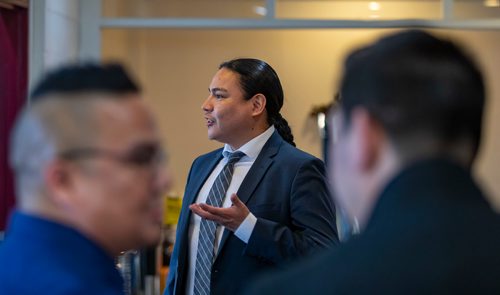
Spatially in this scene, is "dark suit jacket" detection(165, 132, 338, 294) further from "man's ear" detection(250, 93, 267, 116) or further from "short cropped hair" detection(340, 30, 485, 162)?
"short cropped hair" detection(340, 30, 485, 162)

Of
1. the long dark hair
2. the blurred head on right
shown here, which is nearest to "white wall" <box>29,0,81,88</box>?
the long dark hair

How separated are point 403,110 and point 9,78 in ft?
16.3

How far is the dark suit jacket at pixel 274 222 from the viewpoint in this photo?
335 cm

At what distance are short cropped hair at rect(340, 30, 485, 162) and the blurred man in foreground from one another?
360 mm

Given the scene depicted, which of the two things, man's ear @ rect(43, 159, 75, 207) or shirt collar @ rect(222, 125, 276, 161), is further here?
shirt collar @ rect(222, 125, 276, 161)

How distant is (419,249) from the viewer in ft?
4.18

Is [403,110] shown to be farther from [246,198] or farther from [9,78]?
[9,78]

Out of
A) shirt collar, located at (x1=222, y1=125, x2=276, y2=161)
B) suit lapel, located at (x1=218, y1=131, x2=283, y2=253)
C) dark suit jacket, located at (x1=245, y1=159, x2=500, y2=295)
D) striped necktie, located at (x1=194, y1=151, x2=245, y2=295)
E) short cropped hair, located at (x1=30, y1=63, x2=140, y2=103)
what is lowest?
striped necktie, located at (x1=194, y1=151, x2=245, y2=295)

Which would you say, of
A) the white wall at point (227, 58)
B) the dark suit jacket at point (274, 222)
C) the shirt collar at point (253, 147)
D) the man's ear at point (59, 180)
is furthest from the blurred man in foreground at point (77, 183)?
the white wall at point (227, 58)

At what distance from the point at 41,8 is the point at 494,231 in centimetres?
540

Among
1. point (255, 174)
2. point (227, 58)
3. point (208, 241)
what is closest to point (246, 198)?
point (255, 174)

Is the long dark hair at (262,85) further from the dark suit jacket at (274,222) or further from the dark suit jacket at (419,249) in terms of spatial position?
the dark suit jacket at (419,249)

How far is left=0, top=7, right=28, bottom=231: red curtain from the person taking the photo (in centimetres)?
586

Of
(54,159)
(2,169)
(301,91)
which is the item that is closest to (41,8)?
(2,169)
